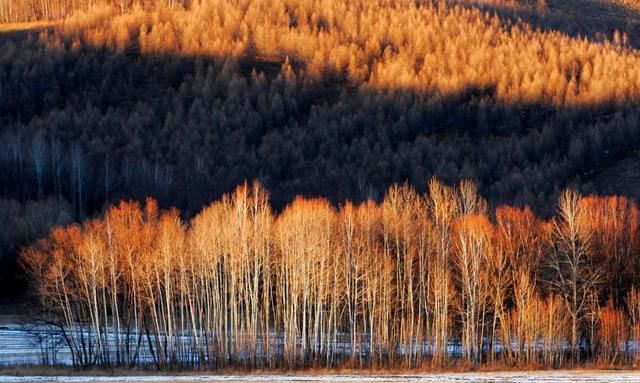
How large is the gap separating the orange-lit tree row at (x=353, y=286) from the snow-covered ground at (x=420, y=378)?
4198mm

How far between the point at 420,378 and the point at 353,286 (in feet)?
47.1

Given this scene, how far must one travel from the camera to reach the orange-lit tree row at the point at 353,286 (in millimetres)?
71500

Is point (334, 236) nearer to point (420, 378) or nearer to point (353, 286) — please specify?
point (353, 286)

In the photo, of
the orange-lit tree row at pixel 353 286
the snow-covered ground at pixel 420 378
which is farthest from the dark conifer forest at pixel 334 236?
the snow-covered ground at pixel 420 378

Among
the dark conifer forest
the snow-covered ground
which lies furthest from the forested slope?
the snow-covered ground

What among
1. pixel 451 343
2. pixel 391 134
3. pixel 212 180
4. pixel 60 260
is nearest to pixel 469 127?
pixel 391 134

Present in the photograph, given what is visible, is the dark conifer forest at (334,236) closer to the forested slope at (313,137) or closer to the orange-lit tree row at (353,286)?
Answer: the orange-lit tree row at (353,286)

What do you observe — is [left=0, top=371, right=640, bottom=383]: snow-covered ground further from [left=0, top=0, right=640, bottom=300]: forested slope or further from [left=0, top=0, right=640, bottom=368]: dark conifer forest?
[left=0, top=0, right=640, bottom=300]: forested slope

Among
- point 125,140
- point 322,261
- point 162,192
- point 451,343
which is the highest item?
point 125,140

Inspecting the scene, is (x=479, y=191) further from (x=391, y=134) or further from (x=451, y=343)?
(x=451, y=343)

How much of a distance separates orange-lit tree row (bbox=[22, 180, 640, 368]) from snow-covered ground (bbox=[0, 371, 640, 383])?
4198 millimetres

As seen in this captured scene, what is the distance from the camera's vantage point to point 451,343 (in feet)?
266

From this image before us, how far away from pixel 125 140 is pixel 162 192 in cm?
3728

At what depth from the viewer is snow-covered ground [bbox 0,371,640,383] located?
62156mm
